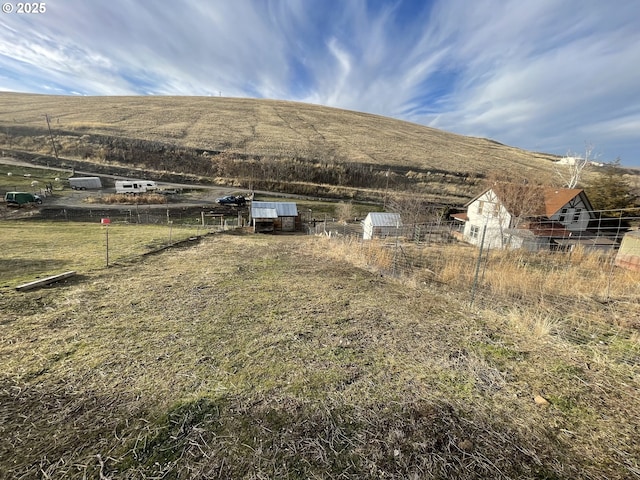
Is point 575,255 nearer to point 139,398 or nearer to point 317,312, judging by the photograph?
point 317,312

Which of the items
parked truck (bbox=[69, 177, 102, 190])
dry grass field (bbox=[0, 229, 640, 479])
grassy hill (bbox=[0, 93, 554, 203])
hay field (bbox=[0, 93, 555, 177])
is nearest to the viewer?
dry grass field (bbox=[0, 229, 640, 479])

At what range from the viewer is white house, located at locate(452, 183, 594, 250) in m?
22.6

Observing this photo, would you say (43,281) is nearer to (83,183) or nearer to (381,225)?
(381,225)

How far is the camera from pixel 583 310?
6.05 m

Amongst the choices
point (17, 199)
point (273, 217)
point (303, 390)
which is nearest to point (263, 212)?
point (273, 217)

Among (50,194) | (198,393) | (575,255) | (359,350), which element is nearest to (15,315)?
(198,393)

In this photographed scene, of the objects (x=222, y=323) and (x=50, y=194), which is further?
(x=50, y=194)

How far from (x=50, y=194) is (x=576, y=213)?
55.9m

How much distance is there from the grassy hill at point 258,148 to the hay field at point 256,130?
0.73 feet

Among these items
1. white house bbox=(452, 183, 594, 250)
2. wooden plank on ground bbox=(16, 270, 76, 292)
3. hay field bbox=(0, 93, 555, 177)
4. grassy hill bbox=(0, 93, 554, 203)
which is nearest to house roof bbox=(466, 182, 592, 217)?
white house bbox=(452, 183, 594, 250)

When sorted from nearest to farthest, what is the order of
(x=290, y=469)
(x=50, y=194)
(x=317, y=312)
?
(x=290, y=469) → (x=317, y=312) → (x=50, y=194)

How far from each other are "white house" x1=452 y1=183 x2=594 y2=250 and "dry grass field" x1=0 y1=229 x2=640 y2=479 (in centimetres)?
Result: 2027

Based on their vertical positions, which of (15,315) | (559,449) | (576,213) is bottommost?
(15,315)

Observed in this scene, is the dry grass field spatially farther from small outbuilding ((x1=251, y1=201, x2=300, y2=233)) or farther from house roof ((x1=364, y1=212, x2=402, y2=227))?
house roof ((x1=364, y1=212, x2=402, y2=227))
